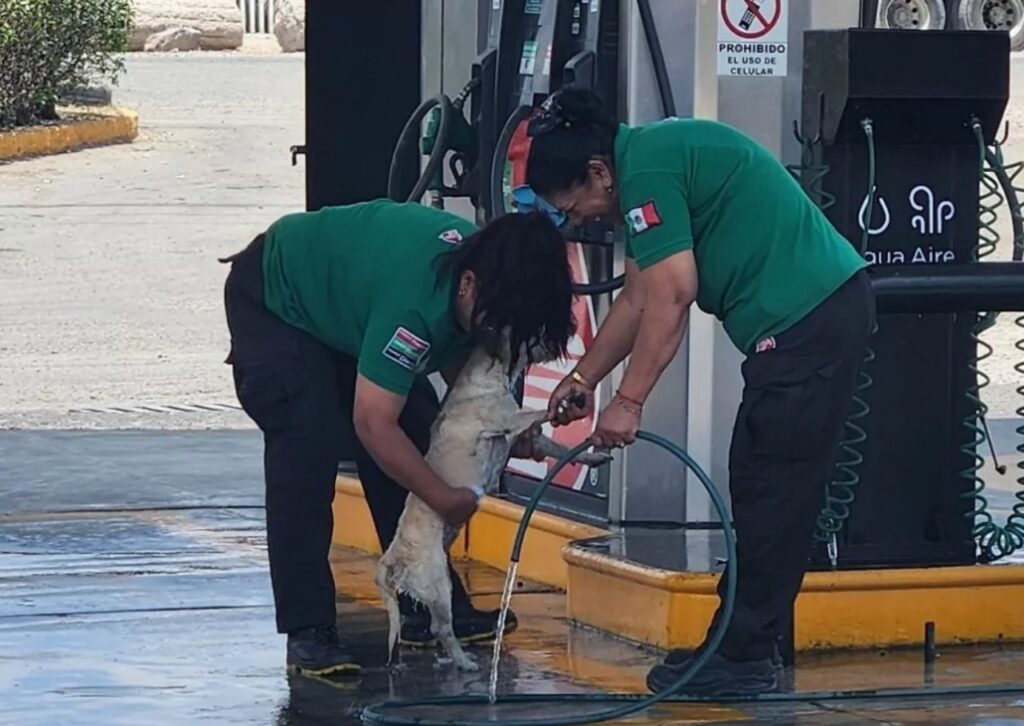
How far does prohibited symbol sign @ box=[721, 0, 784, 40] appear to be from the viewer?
661cm

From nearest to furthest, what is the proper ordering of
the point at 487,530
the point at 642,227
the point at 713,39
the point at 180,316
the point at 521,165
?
1. the point at 642,227
2. the point at 521,165
3. the point at 713,39
4. the point at 487,530
5. the point at 180,316

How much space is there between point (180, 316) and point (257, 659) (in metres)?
8.88

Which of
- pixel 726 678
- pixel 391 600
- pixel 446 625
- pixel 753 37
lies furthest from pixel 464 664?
pixel 753 37

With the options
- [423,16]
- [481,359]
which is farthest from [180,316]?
[481,359]

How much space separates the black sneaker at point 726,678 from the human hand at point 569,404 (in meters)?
0.68

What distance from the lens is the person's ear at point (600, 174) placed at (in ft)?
16.7

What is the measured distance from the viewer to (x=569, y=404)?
5285 mm

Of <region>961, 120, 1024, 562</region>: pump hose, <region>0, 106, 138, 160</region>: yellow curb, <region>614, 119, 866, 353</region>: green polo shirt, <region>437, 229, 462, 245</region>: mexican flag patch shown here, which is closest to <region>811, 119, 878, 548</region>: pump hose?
<region>961, 120, 1024, 562</region>: pump hose

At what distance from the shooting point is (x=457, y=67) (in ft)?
25.5

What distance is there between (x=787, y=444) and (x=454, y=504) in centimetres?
82

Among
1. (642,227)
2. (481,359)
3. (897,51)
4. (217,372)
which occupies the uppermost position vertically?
(897,51)

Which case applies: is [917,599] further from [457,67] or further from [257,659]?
[457,67]

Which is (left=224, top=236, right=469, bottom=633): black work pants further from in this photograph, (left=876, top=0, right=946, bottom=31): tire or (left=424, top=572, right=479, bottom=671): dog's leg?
(left=876, top=0, right=946, bottom=31): tire

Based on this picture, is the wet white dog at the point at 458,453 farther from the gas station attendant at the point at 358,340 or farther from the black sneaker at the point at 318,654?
the black sneaker at the point at 318,654
